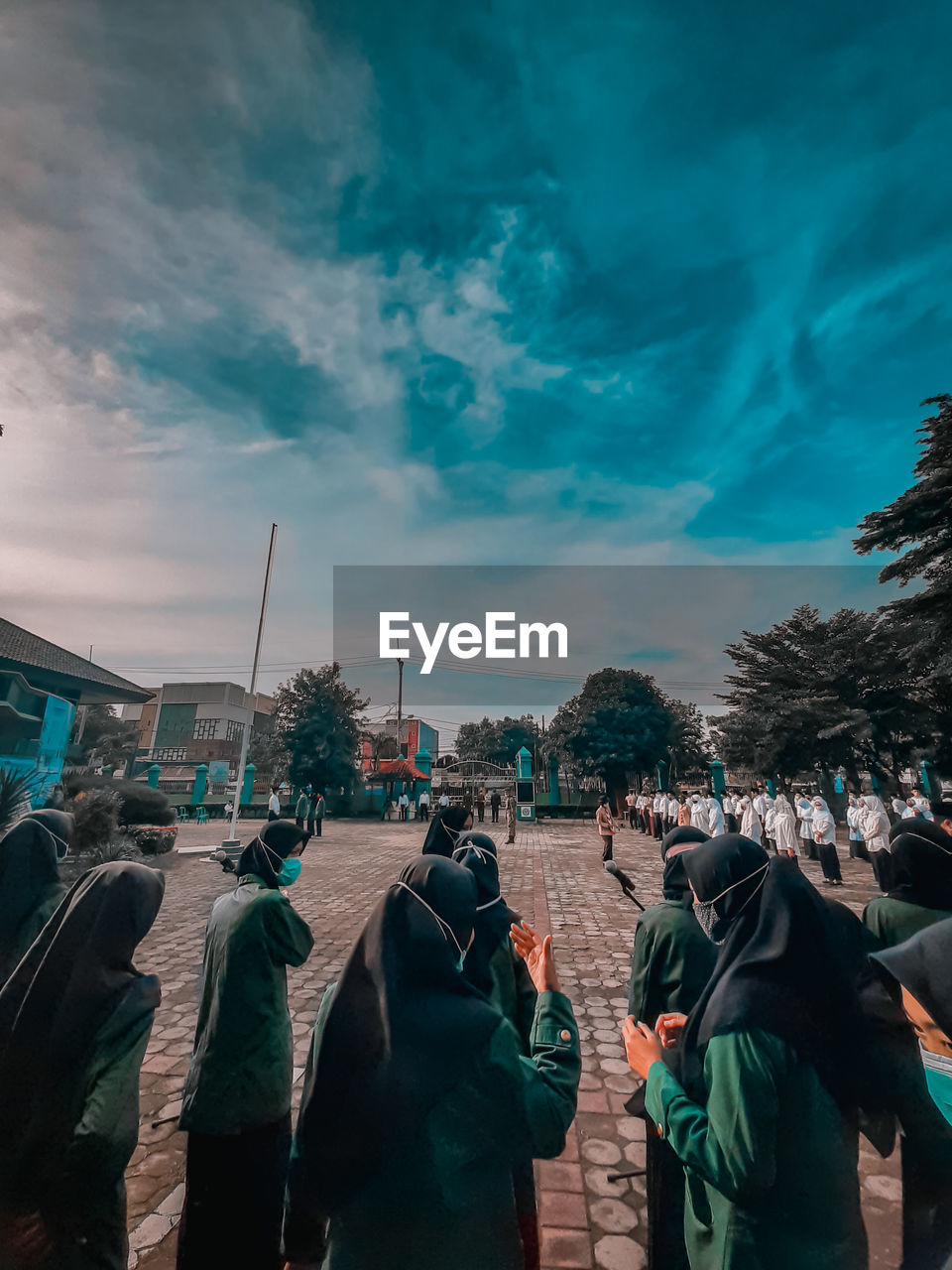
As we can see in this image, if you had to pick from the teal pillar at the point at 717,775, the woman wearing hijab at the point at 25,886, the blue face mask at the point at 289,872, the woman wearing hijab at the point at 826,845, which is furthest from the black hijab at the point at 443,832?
the teal pillar at the point at 717,775

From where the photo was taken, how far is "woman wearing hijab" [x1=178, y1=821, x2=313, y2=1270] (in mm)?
2086

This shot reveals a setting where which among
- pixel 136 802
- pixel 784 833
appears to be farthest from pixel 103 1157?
pixel 136 802

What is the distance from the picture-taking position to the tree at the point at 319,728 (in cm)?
2725

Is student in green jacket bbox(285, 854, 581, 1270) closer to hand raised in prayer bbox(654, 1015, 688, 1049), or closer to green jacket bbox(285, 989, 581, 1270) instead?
green jacket bbox(285, 989, 581, 1270)

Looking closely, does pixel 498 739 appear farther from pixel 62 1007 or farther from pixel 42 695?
pixel 62 1007

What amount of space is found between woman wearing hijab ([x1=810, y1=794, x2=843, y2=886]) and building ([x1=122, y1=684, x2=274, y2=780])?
4653cm

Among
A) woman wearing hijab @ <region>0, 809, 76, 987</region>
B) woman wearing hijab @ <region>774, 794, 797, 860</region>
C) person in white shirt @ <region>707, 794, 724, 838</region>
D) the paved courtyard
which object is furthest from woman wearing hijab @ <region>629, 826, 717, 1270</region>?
person in white shirt @ <region>707, 794, 724, 838</region>

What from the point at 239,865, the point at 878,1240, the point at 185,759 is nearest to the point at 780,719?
the point at 878,1240

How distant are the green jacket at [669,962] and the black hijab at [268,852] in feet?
6.04

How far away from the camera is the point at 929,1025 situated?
54.9 inches

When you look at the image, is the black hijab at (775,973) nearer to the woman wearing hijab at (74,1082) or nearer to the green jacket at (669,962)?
the green jacket at (669,962)

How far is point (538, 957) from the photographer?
1842 millimetres

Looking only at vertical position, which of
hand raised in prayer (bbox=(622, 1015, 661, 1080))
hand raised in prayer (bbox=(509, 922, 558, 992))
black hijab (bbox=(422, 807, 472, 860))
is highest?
black hijab (bbox=(422, 807, 472, 860))

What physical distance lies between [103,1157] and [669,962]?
2.16m
